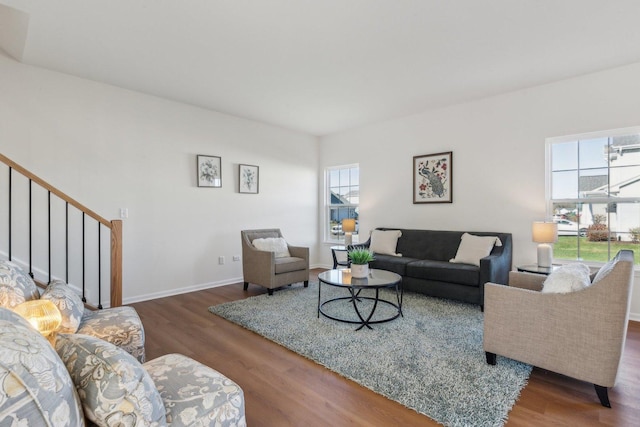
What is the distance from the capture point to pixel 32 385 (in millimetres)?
735

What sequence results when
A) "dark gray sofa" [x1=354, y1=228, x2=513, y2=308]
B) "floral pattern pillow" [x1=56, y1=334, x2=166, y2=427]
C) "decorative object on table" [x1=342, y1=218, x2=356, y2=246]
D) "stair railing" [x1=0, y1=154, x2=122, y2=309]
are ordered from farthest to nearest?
"decorative object on table" [x1=342, y1=218, x2=356, y2=246]
"dark gray sofa" [x1=354, y1=228, x2=513, y2=308]
"stair railing" [x1=0, y1=154, x2=122, y2=309]
"floral pattern pillow" [x1=56, y1=334, x2=166, y2=427]

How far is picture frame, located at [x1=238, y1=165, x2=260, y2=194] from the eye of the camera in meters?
5.01

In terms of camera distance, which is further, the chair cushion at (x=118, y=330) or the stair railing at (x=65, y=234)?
the stair railing at (x=65, y=234)

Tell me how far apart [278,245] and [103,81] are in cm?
285

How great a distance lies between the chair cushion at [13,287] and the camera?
1813mm

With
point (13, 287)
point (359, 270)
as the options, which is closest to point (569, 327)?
point (359, 270)

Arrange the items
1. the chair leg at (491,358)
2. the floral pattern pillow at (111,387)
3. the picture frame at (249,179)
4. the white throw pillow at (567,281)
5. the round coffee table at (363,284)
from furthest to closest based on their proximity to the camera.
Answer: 1. the picture frame at (249,179)
2. the round coffee table at (363,284)
3. the chair leg at (491,358)
4. the white throw pillow at (567,281)
5. the floral pattern pillow at (111,387)

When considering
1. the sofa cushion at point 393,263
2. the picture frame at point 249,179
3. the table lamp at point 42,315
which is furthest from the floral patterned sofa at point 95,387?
the picture frame at point 249,179

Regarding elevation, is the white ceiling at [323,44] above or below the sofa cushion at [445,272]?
above

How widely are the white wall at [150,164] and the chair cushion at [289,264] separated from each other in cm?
100

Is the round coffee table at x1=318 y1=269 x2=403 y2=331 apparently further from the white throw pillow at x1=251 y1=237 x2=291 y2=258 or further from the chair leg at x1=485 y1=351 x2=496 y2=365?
the white throw pillow at x1=251 y1=237 x2=291 y2=258

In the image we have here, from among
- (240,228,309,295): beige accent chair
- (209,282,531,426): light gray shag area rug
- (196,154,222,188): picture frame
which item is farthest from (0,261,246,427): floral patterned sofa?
(196,154,222,188): picture frame

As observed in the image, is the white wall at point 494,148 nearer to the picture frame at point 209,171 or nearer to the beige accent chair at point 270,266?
the beige accent chair at point 270,266

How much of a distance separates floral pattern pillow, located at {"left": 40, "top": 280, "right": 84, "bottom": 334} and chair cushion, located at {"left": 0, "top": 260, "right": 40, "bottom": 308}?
9 centimetres
